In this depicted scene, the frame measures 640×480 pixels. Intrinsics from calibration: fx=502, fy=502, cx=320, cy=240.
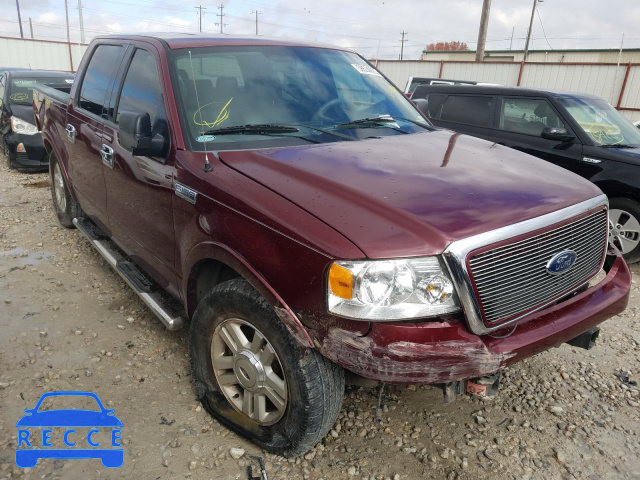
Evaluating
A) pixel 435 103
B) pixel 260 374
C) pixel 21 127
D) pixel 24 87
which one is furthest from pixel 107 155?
pixel 24 87

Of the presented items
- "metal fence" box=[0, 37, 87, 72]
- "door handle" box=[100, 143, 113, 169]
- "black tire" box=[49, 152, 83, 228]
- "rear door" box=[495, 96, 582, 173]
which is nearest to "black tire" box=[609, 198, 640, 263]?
"rear door" box=[495, 96, 582, 173]

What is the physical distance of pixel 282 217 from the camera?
6.55ft

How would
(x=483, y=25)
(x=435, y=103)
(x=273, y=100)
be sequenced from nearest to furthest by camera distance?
(x=273, y=100), (x=435, y=103), (x=483, y=25)

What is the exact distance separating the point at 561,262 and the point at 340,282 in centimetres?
103

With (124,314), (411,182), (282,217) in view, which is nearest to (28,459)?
(124,314)

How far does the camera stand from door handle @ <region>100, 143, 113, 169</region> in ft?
11.1

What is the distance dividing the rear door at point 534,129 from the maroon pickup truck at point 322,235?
3043 mm

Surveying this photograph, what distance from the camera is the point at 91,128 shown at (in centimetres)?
376

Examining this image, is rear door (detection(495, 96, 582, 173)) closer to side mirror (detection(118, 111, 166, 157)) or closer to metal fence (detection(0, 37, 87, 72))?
side mirror (detection(118, 111, 166, 157))

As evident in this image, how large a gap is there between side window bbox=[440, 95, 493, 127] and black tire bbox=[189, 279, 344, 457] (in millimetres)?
5263

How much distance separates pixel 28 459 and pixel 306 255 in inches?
67.4

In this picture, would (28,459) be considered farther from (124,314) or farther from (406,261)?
(406,261)

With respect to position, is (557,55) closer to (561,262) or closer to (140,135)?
(561,262)

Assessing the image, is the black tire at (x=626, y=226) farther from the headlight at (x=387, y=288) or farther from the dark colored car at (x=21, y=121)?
the dark colored car at (x=21, y=121)
